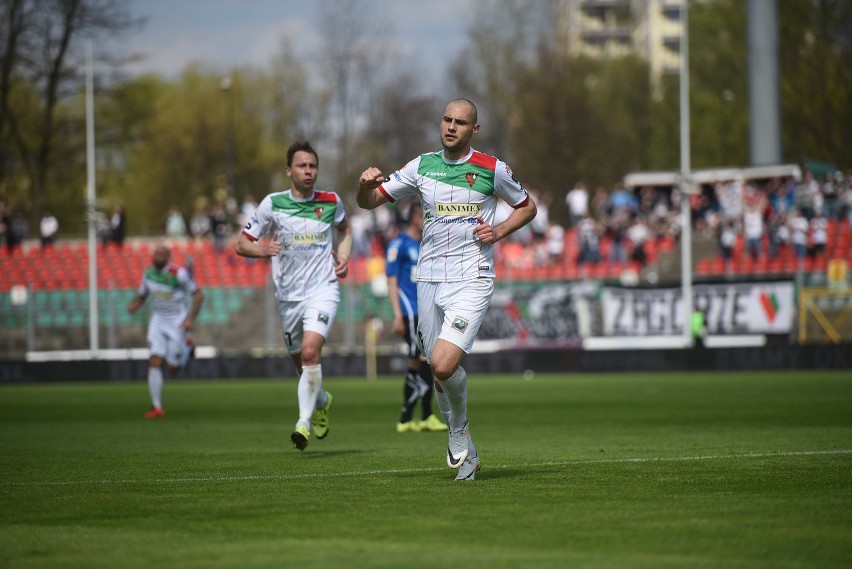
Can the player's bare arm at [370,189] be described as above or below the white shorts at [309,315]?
above

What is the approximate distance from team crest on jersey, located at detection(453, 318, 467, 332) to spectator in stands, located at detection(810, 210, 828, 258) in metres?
28.4

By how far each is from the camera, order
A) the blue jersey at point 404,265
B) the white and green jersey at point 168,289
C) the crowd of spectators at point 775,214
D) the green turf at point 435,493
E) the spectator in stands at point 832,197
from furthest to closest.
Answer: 1. the spectator in stands at point 832,197
2. the crowd of spectators at point 775,214
3. the white and green jersey at point 168,289
4. the blue jersey at point 404,265
5. the green turf at point 435,493

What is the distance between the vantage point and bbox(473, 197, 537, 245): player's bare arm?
972cm

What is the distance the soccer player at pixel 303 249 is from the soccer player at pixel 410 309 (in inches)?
103

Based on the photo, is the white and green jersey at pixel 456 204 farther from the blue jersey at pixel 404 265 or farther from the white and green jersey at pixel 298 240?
the blue jersey at pixel 404 265

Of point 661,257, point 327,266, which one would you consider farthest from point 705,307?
point 327,266

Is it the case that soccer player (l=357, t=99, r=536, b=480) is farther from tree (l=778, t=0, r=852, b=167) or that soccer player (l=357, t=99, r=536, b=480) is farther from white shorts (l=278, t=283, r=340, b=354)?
tree (l=778, t=0, r=852, b=167)

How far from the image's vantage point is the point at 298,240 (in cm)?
1327

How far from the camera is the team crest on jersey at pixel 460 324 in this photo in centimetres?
971

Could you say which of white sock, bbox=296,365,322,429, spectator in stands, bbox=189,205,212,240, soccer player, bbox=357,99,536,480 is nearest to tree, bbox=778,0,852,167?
spectator in stands, bbox=189,205,212,240

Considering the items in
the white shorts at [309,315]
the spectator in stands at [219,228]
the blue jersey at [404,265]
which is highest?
the spectator in stands at [219,228]

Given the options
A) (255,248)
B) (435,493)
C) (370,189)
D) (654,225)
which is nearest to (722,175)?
(654,225)

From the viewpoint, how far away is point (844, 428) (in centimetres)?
1491

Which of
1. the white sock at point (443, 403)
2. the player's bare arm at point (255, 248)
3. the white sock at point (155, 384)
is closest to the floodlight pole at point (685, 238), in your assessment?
the white sock at point (155, 384)
